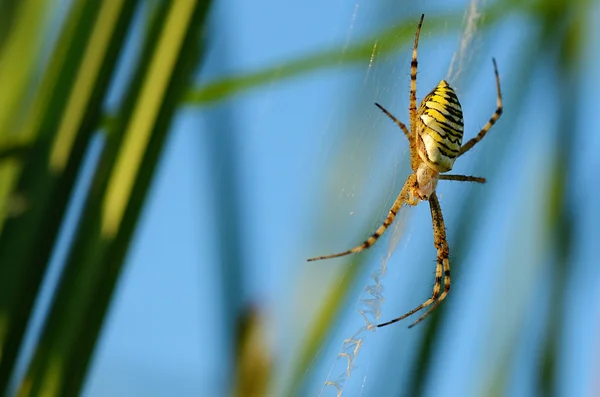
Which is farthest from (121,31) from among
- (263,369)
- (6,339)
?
(263,369)

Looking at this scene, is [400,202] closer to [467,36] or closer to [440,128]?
[440,128]

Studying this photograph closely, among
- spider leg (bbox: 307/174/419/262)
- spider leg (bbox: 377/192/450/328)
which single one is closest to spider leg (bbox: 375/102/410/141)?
spider leg (bbox: 307/174/419/262)

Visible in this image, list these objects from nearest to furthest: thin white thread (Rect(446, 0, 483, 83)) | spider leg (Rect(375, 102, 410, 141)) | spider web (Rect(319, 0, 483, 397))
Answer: spider web (Rect(319, 0, 483, 397))
spider leg (Rect(375, 102, 410, 141))
thin white thread (Rect(446, 0, 483, 83))

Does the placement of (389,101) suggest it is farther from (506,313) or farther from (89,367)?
(89,367)

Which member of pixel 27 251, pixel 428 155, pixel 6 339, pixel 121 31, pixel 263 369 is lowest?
pixel 263 369

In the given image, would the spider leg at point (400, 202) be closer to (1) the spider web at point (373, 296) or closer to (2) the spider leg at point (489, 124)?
(1) the spider web at point (373, 296)

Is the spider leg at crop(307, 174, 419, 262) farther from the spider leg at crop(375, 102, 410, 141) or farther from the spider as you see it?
the spider leg at crop(375, 102, 410, 141)

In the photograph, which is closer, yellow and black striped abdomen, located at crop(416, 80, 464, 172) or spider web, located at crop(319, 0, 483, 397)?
spider web, located at crop(319, 0, 483, 397)

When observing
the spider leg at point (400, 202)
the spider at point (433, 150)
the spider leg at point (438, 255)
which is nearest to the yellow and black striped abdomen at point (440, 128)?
the spider at point (433, 150)

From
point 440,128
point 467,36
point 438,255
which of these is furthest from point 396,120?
point 438,255
